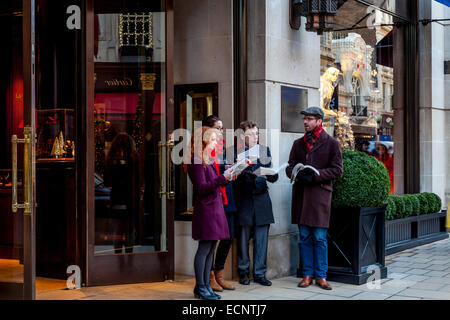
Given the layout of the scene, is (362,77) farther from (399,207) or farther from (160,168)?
(160,168)

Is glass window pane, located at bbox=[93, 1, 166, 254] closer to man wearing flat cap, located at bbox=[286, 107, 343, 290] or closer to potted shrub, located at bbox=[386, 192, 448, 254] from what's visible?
man wearing flat cap, located at bbox=[286, 107, 343, 290]

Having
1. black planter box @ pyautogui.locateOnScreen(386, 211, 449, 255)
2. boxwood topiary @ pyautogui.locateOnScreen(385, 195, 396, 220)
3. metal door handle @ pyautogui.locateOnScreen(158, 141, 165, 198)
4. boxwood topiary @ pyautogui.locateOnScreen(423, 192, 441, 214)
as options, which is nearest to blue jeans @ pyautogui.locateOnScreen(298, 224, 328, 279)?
metal door handle @ pyautogui.locateOnScreen(158, 141, 165, 198)

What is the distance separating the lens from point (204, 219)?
615cm

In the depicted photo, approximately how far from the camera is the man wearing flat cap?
6891mm

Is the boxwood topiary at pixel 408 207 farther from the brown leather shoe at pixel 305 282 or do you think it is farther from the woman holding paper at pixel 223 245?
the woman holding paper at pixel 223 245

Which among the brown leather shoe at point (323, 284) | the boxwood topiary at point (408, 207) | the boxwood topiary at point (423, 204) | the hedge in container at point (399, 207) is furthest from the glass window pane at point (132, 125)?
the boxwood topiary at point (423, 204)

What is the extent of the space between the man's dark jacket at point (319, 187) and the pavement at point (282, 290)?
79 centimetres

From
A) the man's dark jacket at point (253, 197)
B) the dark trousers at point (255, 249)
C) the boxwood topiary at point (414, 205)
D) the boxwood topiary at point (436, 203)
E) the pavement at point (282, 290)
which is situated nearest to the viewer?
the pavement at point (282, 290)

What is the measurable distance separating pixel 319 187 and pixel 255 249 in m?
1.05

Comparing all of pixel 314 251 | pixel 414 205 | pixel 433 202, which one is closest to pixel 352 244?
pixel 314 251

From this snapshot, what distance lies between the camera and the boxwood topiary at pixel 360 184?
7.09 m

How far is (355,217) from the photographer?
716cm

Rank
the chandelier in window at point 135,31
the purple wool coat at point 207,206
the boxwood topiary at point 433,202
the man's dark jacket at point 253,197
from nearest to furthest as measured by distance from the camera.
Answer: the purple wool coat at point 207,206, the man's dark jacket at point 253,197, the chandelier in window at point 135,31, the boxwood topiary at point 433,202
